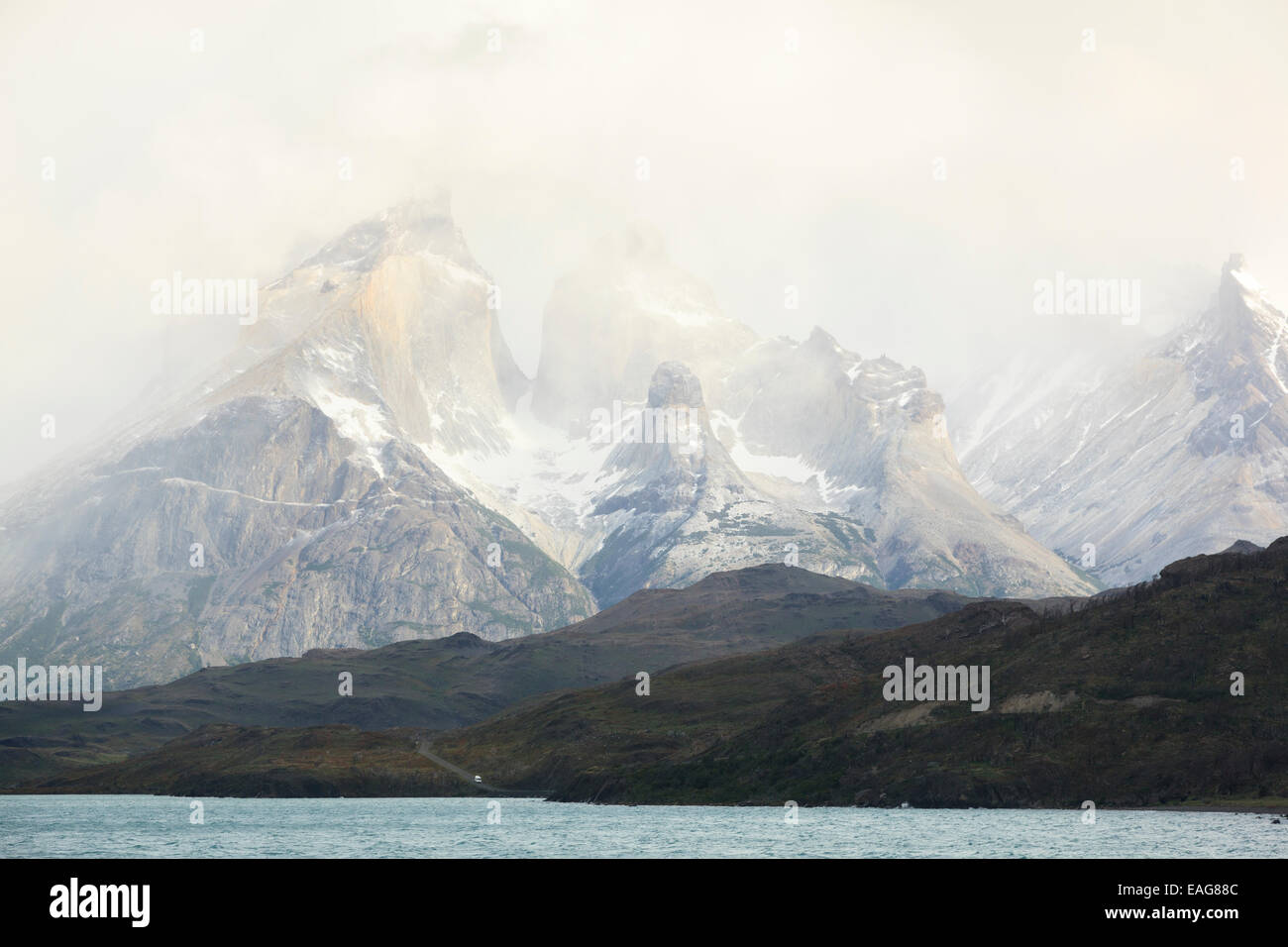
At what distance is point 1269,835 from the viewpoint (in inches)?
6319
